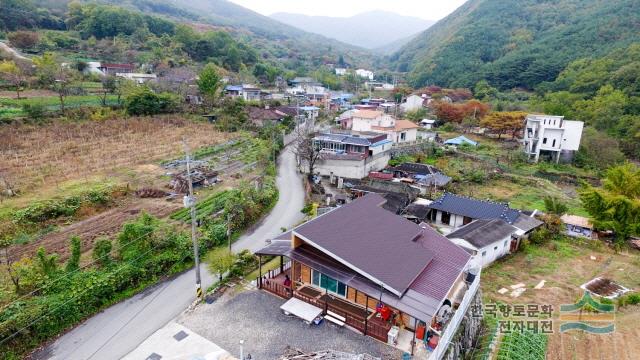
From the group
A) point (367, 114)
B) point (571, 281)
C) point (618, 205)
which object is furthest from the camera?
point (367, 114)

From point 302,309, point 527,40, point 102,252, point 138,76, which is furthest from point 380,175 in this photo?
point 527,40

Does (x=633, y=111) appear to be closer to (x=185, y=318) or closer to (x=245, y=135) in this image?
(x=245, y=135)

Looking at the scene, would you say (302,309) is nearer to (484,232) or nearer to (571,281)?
(484,232)

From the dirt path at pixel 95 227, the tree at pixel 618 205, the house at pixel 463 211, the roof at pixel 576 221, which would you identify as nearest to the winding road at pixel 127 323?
the dirt path at pixel 95 227

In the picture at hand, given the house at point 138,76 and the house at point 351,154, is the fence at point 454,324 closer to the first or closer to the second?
the house at point 351,154

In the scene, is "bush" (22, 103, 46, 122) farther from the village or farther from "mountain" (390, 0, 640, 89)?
"mountain" (390, 0, 640, 89)

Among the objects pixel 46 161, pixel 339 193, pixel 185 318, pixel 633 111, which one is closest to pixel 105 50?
pixel 46 161
